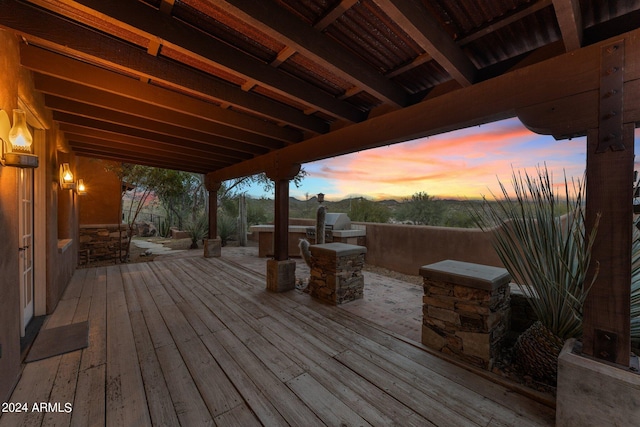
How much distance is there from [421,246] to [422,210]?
562 cm

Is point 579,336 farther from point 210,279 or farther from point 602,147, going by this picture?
point 210,279

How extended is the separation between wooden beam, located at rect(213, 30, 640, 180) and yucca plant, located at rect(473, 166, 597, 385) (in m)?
0.56

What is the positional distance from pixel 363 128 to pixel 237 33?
1.51 m

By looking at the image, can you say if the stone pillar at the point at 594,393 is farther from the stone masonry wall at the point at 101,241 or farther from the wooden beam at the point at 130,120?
the stone masonry wall at the point at 101,241

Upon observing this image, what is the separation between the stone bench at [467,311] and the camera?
209 cm

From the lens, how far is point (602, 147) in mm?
1432

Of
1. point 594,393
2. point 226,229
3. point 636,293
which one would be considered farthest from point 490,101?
point 226,229

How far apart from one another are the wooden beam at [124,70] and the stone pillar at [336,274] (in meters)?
1.81

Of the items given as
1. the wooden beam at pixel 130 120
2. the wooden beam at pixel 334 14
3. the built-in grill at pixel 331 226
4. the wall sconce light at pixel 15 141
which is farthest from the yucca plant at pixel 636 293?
the built-in grill at pixel 331 226

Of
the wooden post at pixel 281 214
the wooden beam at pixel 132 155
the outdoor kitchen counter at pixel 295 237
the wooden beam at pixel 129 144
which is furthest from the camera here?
the outdoor kitchen counter at pixel 295 237

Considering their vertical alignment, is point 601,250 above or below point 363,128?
below

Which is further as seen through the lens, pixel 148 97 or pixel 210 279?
pixel 210 279

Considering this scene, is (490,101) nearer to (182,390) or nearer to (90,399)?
(182,390)

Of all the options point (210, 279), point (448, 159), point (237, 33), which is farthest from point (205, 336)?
point (448, 159)
